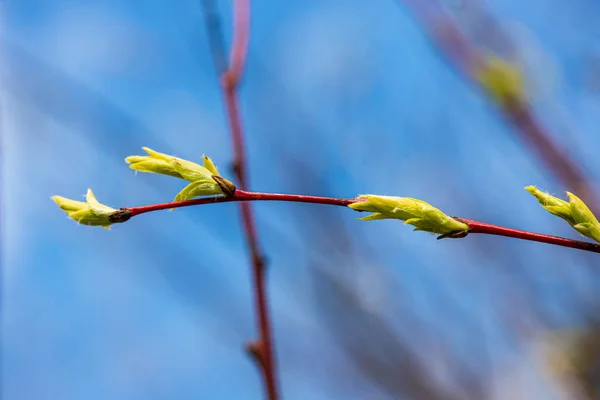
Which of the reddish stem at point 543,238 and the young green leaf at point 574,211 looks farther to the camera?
A: the young green leaf at point 574,211

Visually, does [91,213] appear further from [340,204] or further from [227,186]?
[340,204]

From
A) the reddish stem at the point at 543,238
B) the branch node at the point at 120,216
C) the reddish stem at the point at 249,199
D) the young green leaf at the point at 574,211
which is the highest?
the branch node at the point at 120,216

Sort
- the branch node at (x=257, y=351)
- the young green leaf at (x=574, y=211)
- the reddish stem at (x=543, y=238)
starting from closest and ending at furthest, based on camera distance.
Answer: the reddish stem at (x=543, y=238)
the young green leaf at (x=574, y=211)
the branch node at (x=257, y=351)

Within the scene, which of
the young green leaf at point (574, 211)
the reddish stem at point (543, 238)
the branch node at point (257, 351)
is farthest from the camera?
the branch node at point (257, 351)

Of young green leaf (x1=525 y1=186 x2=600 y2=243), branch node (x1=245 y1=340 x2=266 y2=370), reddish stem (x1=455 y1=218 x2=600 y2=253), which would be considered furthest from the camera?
branch node (x1=245 y1=340 x2=266 y2=370)

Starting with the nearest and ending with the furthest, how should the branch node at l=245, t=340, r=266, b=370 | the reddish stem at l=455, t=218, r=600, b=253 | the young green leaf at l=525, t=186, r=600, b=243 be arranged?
the reddish stem at l=455, t=218, r=600, b=253 < the young green leaf at l=525, t=186, r=600, b=243 < the branch node at l=245, t=340, r=266, b=370

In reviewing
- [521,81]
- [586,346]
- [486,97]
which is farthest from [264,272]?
[586,346]

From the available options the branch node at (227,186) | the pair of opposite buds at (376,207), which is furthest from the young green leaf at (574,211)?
the branch node at (227,186)

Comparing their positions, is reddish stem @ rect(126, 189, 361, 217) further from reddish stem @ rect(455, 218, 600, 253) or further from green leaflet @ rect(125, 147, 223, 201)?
reddish stem @ rect(455, 218, 600, 253)

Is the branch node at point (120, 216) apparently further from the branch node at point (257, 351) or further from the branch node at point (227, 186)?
the branch node at point (257, 351)

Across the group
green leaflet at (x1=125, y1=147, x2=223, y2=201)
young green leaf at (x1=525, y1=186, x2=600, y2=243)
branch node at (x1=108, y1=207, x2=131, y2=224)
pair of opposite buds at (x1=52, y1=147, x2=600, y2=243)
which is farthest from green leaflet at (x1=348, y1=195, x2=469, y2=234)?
branch node at (x1=108, y1=207, x2=131, y2=224)
